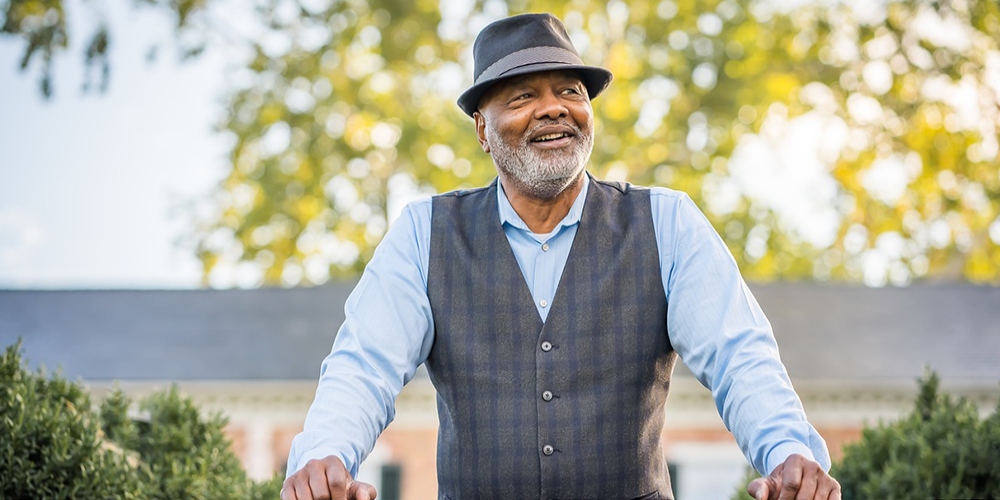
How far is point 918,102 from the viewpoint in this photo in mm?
20000

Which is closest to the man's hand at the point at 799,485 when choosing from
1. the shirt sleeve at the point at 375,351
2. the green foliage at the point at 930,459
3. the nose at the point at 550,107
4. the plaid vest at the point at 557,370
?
the plaid vest at the point at 557,370

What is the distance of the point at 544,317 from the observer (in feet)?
8.77

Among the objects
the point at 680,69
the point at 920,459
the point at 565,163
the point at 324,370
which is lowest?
the point at 920,459

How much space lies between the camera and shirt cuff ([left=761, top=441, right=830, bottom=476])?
2.16 m

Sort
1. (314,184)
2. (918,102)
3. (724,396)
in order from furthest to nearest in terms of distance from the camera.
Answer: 1. (314,184)
2. (918,102)
3. (724,396)

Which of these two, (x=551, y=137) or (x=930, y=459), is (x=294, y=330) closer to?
(x=930, y=459)

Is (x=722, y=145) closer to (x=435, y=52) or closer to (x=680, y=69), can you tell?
(x=680, y=69)

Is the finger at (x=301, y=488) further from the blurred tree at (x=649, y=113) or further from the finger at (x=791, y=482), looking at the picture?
the blurred tree at (x=649, y=113)

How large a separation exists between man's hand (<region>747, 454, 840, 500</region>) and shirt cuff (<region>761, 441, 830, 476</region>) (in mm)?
64

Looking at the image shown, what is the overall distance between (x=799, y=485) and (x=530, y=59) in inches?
46.7

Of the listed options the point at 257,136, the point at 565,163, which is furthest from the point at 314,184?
the point at 565,163

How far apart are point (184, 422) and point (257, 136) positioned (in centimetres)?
1738

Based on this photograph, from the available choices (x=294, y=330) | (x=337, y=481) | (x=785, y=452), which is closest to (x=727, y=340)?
(x=785, y=452)

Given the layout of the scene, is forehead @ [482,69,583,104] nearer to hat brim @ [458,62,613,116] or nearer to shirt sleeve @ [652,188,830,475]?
hat brim @ [458,62,613,116]
